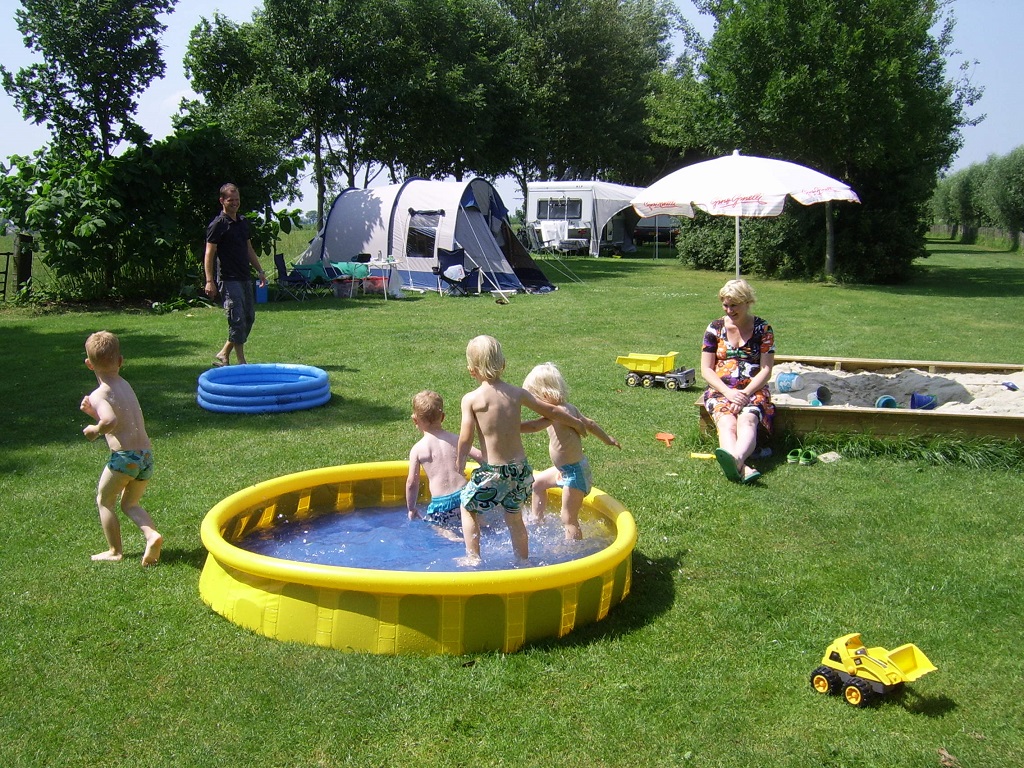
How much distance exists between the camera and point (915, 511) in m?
5.44

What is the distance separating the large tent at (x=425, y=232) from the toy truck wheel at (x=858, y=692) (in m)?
16.0

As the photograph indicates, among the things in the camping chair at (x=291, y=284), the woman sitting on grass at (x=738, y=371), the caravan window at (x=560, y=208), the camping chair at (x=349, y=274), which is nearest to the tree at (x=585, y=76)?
the caravan window at (x=560, y=208)

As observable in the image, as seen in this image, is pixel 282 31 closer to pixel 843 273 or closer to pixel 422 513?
pixel 843 273

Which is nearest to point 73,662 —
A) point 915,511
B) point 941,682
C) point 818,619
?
point 818,619

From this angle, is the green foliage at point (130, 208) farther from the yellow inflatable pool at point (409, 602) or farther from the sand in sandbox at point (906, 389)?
the yellow inflatable pool at point (409, 602)

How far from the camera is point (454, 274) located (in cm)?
1875

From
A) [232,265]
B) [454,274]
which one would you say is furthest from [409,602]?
[454,274]

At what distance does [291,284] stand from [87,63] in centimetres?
632

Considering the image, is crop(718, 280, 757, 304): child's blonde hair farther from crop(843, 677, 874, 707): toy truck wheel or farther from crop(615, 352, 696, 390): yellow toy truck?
crop(843, 677, 874, 707): toy truck wheel

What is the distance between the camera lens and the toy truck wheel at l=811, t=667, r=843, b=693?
3.34m

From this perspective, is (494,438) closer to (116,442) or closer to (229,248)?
(116,442)

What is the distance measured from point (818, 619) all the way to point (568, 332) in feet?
31.2

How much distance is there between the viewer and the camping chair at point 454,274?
61.6 ft

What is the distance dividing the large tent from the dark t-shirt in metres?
9.52
